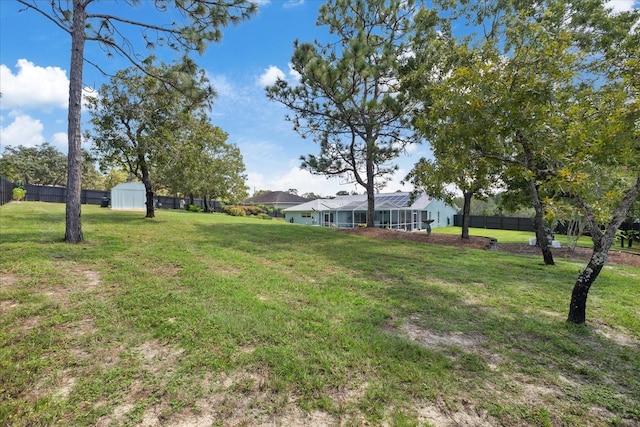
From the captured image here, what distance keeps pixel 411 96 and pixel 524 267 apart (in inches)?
263

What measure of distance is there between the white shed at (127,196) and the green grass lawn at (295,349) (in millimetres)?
17374

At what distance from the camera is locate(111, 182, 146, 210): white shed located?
2036cm

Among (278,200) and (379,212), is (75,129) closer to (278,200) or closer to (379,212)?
(379,212)

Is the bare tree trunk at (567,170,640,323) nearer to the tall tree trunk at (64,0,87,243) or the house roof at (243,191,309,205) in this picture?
the tall tree trunk at (64,0,87,243)

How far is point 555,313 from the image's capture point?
13.0 feet

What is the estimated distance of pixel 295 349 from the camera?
2.68 metres

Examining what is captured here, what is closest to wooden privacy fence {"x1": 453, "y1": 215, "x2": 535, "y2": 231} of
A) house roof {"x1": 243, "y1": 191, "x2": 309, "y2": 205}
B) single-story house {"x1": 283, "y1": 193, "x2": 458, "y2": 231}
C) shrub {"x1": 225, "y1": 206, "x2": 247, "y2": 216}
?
single-story house {"x1": 283, "y1": 193, "x2": 458, "y2": 231}

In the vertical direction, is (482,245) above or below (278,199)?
below

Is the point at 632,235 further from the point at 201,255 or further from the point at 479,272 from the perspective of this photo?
the point at 201,255

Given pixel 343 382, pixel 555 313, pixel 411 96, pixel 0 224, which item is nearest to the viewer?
pixel 343 382

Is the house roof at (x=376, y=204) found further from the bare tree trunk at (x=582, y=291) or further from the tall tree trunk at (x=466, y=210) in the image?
the bare tree trunk at (x=582, y=291)

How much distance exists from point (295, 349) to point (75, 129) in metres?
6.88

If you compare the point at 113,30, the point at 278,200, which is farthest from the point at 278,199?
the point at 113,30

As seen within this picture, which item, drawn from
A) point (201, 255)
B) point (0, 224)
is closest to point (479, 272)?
point (201, 255)
